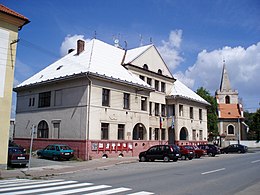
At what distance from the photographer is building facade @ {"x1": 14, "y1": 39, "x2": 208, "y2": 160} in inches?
1073

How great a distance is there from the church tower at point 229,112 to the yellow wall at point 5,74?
7007 centimetres

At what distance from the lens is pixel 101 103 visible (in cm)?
2812

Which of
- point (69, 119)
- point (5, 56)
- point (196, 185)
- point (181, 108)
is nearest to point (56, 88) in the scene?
point (69, 119)

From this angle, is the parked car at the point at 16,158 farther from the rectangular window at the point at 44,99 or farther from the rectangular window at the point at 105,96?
the rectangular window at the point at 44,99

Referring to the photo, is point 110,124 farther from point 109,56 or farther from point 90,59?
point 109,56

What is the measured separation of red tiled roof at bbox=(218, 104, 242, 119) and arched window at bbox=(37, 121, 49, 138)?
61335 millimetres

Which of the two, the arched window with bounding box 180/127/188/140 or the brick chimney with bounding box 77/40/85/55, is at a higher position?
the brick chimney with bounding box 77/40/85/55

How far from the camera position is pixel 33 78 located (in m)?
35.3

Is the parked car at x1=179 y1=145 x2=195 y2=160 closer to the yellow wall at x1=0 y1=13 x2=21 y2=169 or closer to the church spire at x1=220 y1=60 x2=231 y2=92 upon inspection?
the yellow wall at x1=0 y1=13 x2=21 y2=169

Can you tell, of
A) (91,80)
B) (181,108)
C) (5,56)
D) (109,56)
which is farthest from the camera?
(181,108)

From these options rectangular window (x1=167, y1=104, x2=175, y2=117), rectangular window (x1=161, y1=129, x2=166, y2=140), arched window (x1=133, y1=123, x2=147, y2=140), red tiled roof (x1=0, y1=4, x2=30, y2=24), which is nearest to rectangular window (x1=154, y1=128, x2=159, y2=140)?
rectangular window (x1=161, y1=129, x2=166, y2=140)

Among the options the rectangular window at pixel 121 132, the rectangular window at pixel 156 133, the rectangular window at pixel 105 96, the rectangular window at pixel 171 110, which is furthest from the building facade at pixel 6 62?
the rectangular window at pixel 171 110

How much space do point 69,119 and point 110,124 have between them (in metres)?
4.15

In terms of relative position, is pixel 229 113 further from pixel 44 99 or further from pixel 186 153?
pixel 44 99
